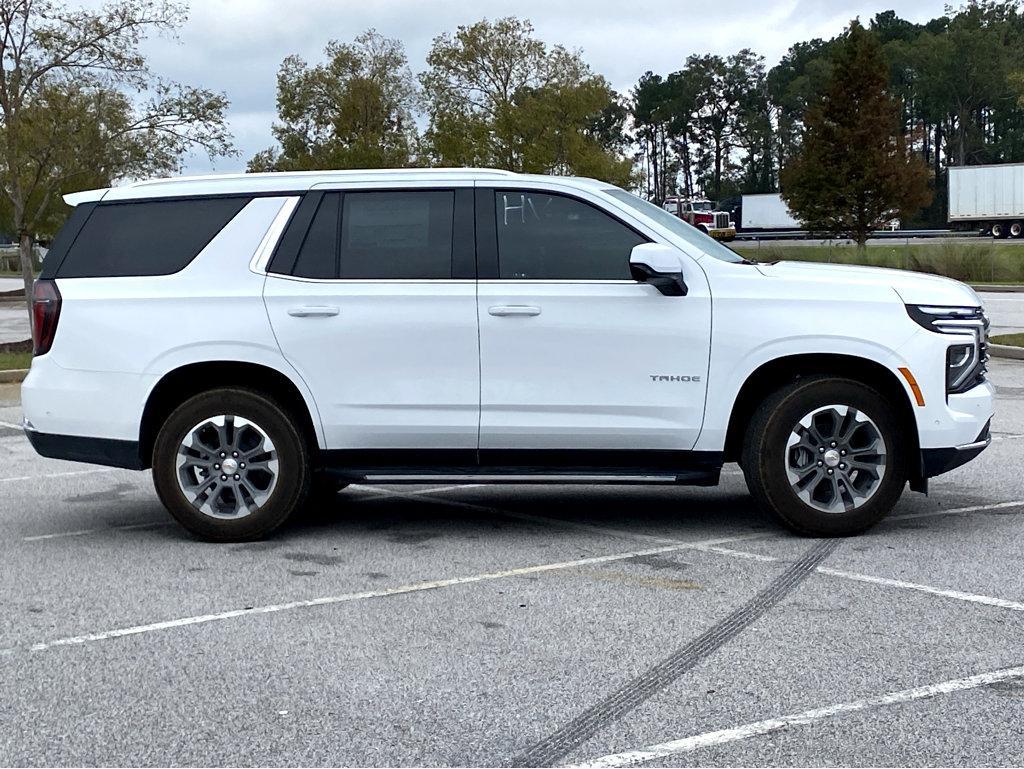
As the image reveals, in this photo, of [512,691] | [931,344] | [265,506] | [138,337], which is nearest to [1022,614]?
[931,344]

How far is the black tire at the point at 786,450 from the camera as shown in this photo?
6.94 metres

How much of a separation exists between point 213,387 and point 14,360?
490 inches

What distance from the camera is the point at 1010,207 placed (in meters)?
65.9

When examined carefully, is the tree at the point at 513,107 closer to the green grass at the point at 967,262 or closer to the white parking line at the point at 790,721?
the green grass at the point at 967,262

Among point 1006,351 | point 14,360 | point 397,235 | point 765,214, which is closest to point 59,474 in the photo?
point 397,235

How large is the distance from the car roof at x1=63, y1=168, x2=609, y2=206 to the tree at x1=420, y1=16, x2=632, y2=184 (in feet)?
124

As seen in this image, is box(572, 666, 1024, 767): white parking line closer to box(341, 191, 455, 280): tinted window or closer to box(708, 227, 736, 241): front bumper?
box(341, 191, 455, 280): tinted window

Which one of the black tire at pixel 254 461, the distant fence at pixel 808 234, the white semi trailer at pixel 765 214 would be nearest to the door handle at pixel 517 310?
the black tire at pixel 254 461

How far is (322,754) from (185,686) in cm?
88

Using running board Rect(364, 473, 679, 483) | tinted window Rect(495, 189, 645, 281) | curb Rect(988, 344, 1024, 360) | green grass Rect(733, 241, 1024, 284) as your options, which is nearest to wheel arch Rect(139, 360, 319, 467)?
running board Rect(364, 473, 679, 483)

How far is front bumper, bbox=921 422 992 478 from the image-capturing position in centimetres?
694

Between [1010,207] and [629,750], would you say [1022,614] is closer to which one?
[629,750]

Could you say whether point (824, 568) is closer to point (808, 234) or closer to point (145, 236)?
point (145, 236)

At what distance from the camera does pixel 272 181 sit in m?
7.45
